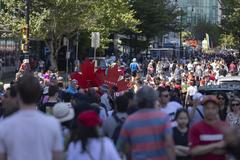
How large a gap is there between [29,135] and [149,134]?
1.50 m

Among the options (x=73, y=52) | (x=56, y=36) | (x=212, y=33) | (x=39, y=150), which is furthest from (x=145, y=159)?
(x=212, y=33)

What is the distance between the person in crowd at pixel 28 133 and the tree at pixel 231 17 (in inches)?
1903

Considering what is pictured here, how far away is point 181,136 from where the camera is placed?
26.7 ft

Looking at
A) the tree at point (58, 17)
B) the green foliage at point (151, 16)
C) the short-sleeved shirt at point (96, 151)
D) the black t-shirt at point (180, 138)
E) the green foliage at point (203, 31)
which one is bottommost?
the black t-shirt at point (180, 138)

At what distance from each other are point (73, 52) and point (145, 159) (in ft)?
165

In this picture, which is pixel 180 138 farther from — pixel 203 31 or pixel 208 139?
pixel 203 31

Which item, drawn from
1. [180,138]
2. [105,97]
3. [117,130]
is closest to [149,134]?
[180,138]

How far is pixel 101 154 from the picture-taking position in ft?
20.0

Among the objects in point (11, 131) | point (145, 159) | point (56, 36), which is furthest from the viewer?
point (56, 36)

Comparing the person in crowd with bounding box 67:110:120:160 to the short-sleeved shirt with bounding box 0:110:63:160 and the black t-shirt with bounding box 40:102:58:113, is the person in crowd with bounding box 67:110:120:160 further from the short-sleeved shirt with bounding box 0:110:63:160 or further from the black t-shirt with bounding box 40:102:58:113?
the black t-shirt with bounding box 40:102:58:113

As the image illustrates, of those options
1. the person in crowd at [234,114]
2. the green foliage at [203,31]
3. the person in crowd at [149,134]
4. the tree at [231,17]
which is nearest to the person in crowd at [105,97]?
the person in crowd at [234,114]

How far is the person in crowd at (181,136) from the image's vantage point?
7.93m

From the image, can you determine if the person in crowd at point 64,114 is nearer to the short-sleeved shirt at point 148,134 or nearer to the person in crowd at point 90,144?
the short-sleeved shirt at point 148,134

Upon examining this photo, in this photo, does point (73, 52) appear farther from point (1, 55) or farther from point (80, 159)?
point (80, 159)
